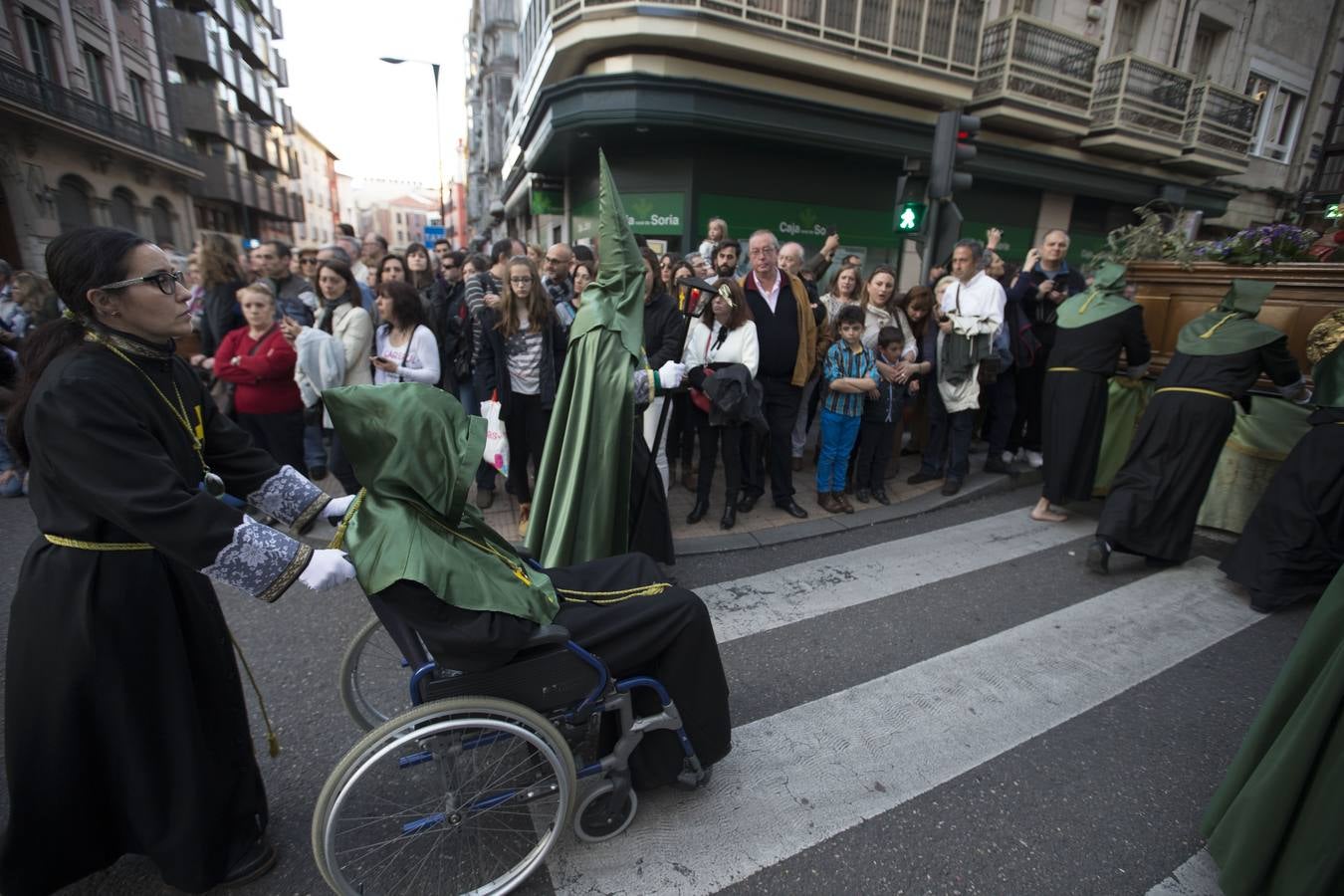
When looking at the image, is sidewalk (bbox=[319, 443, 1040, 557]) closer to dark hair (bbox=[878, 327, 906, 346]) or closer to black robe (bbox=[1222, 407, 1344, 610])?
dark hair (bbox=[878, 327, 906, 346])

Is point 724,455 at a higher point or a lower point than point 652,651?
lower

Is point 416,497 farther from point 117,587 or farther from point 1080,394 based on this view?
point 1080,394

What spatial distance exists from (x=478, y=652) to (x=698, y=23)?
10185 mm

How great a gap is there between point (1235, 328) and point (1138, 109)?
13106mm

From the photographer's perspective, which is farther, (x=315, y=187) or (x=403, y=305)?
(x=315, y=187)

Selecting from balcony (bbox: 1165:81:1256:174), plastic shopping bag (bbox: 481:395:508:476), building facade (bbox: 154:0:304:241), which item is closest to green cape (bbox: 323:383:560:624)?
plastic shopping bag (bbox: 481:395:508:476)

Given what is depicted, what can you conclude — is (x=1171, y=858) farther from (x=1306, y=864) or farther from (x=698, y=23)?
(x=698, y=23)

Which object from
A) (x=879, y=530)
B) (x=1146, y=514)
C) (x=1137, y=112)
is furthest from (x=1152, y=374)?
(x=1137, y=112)

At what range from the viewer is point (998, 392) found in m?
6.06

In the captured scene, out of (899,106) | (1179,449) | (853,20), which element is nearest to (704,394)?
(1179,449)

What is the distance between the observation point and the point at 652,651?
6.68ft

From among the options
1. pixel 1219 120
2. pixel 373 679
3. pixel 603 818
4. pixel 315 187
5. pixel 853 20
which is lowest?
pixel 373 679

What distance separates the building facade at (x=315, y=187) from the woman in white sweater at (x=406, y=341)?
6080cm

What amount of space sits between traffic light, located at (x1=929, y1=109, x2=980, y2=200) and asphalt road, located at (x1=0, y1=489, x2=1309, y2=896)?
13.1 feet
